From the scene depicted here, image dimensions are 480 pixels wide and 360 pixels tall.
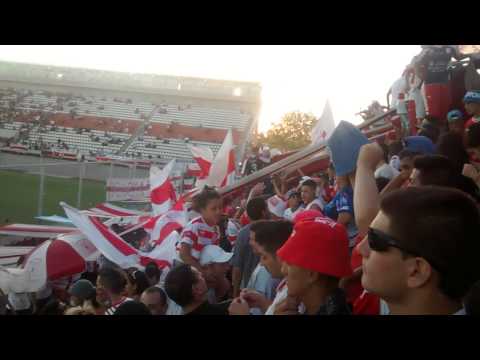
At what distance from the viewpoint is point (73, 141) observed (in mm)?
40438

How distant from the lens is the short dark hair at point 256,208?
506 centimetres

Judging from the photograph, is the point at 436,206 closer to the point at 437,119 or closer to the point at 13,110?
the point at 437,119

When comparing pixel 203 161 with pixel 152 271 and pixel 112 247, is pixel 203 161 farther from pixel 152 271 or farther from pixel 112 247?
pixel 152 271

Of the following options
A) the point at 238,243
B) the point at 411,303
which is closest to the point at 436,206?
the point at 411,303

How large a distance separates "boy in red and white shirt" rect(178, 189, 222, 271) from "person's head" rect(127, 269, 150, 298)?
16.3 inches

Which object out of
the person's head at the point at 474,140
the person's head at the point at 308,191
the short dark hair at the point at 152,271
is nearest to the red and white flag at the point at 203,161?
the person's head at the point at 308,191

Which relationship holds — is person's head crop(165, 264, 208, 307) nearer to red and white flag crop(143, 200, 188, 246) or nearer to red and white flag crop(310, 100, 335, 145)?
red and white flag crop(143, 200, 188, 246)

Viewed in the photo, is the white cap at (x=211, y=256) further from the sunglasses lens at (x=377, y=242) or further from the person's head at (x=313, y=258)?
the sunglasses lens at (x=377, y=242)

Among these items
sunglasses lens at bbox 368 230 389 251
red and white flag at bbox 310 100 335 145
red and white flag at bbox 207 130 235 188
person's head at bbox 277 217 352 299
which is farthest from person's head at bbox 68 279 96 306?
red and white flag at bbox 310 100 335 145
